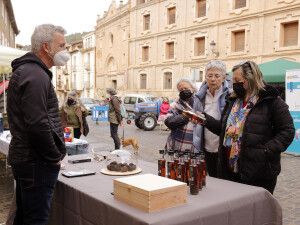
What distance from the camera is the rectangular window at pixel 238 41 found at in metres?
25.0

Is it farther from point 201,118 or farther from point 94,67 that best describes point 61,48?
point 94,67

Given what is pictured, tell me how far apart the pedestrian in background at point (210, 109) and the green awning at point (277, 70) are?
9.05m

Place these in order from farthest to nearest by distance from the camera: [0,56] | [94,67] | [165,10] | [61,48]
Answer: [94,67] → [165,10] → [0,56] → [61,48]

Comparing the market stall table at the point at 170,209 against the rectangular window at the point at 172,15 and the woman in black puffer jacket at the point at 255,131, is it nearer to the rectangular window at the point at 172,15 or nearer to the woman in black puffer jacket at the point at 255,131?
the woman in black puffer jacket at the point at 255,131

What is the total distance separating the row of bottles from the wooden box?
9.0 inches

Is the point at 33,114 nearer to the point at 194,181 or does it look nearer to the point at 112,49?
the point at 194,181

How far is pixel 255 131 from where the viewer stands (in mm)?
2939

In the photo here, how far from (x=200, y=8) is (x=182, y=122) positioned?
1008 inches

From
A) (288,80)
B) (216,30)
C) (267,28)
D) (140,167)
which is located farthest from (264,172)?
(216,30)

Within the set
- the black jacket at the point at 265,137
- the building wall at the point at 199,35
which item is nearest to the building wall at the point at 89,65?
the building wall at the point at 199,35

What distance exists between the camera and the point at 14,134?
2514 mm

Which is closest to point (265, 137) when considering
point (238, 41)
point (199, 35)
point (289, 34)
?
point (289, 34)

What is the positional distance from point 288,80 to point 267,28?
50.9ft

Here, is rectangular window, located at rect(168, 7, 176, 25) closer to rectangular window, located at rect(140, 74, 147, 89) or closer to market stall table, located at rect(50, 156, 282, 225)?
rectangular window, located at rect(140, 74, 147, 89)
